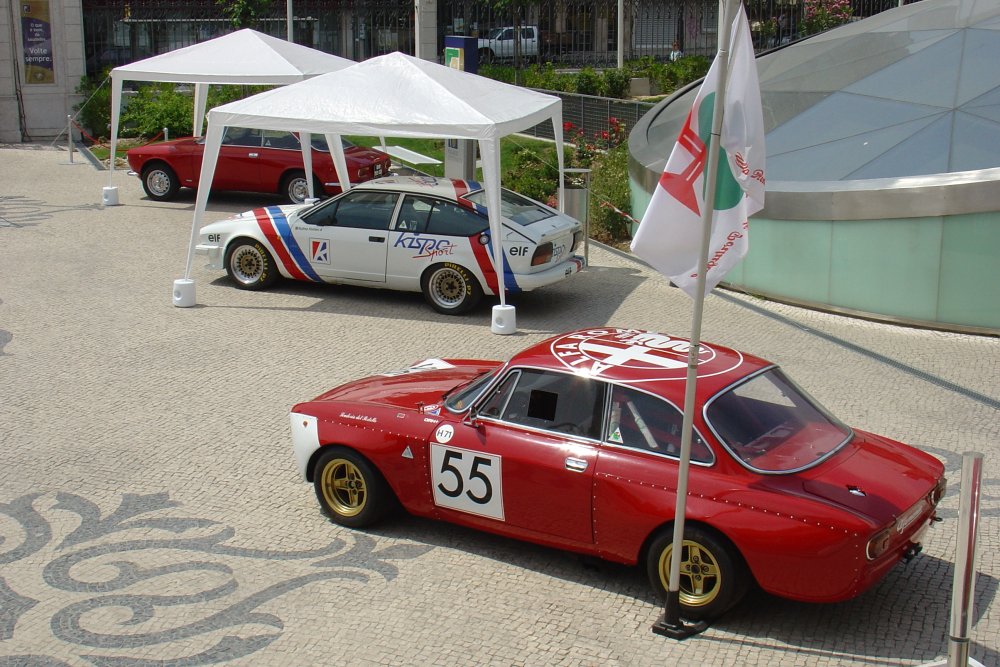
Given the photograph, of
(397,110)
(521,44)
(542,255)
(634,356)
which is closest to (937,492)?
(634,356)

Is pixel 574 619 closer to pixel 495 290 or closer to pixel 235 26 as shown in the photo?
pixel 495 290

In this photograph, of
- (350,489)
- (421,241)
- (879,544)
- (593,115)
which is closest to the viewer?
(879,544)

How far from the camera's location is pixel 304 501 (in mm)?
8102

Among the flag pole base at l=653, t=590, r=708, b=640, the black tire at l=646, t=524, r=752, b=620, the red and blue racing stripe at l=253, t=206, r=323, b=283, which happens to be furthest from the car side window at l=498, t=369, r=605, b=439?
the red and blue racing stripe at l=253, t=206, r=323, b=283

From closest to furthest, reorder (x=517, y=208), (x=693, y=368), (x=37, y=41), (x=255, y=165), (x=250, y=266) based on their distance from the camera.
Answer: (x=693, y=368)
(x=517, y=208)
(x=250, y=266)
(x=255, y=165)
(x=37, y=41)

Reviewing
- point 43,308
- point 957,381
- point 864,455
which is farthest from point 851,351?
point 43,308

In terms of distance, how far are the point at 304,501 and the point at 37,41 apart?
A: 26.0 meters

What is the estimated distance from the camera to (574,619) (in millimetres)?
6371

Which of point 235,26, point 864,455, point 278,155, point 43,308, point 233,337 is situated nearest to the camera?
point 864,455

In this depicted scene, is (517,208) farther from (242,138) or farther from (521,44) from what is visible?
(521,44)

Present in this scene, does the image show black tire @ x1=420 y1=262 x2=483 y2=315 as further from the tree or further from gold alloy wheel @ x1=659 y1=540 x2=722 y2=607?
the tree

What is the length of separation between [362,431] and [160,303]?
23.9ft

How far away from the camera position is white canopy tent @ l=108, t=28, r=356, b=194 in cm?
1906

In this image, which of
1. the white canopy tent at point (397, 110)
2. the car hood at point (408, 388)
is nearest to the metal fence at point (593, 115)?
the white canopy tent at point (397, 110)
